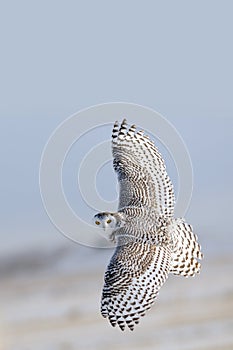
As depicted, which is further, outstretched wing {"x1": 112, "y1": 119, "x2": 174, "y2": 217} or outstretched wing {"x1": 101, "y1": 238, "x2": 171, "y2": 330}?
outstretched wing {"x1": 112, "y1": 119, "x2": 174, "y2": 217}

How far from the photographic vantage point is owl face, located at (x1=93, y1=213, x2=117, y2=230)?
17.5 feet

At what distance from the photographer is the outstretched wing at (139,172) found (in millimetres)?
5461

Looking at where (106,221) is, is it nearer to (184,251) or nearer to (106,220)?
(106,220)

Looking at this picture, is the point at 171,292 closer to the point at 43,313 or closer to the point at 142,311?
the point at 43,313

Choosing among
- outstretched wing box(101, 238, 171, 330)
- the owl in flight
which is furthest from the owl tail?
outstretched wing box(101, 238, 171, 330)

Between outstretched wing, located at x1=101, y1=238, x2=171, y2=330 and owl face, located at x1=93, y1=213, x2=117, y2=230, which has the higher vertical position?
owl face, located at x1=93, y1=213, x2=117, y2=230

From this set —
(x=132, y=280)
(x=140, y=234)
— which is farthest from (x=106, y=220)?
(x=132, y=280)

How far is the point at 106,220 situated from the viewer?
17.5ft

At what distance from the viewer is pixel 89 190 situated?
18.1 ft

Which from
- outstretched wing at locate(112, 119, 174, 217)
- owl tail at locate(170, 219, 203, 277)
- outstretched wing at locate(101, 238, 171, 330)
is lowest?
outstretched wing at locate(101, 238, 171, 330)

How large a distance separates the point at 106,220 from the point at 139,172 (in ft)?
1.00

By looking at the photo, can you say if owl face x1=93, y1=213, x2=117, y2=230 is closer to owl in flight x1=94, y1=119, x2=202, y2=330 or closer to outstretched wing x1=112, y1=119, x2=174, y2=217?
owl in flight x1=94, y1=119, x2=202, y2=330

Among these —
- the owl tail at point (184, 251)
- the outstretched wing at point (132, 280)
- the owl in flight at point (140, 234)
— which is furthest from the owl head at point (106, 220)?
the owl tail at point (184, 251)

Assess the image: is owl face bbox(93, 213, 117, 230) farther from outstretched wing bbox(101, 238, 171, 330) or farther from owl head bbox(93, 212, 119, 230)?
outstretched wing bbox(101, 238, 171, 330)
